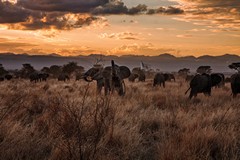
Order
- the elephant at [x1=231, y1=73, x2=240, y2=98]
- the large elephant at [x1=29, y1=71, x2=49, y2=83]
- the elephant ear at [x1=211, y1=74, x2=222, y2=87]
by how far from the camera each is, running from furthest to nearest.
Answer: the large elephant at [x1=29, y1=71, x2=49, y2=83], the elephant ear at [x1=211, y1=74, x2=222, y2=87], the elephant at [x1=231, y1=73, x2=240, y2=98]

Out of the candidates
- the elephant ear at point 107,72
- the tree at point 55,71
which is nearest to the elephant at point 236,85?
the elephant ear at point 107,72

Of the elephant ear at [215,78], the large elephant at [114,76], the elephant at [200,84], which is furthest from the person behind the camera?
the elephant ear at [215,78]

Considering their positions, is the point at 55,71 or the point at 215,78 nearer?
the point at 215,78

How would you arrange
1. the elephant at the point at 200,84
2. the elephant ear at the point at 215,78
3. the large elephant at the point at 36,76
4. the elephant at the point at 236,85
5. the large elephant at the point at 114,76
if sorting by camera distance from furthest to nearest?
the large elephant at the point at 36,76 < the elephant ear at the point at 215,78 < the elephant at the point at 200,84 < the elephant at the point at 236,85 < the large elephant at the point at 114,76

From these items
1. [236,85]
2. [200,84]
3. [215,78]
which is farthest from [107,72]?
[236,85]

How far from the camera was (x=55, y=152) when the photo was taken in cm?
521

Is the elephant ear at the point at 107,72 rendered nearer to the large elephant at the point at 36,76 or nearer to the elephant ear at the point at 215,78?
the elephant ear at the point at 215,78

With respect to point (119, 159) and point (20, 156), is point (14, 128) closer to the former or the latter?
point (20, 156)

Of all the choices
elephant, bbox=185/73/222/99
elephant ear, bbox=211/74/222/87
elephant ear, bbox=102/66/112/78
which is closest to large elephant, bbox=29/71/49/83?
elephant ear, bbox=102/66/112/78

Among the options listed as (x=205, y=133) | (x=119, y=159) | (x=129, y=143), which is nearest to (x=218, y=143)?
(x=205, y=133)

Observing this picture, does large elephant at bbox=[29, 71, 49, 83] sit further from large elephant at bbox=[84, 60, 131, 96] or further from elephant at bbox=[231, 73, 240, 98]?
elephant at bbox=[231, 73, 240, 98]

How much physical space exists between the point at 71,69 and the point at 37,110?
59.2 metres

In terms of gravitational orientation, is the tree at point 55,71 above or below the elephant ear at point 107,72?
below

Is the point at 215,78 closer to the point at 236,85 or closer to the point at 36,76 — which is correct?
the point at 236,85
